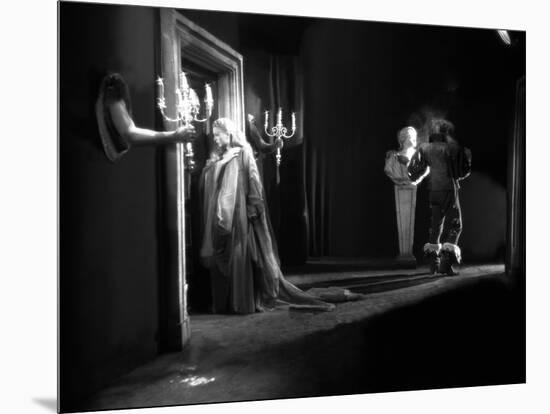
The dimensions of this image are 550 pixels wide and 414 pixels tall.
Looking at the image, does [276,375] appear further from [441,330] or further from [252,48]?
[252,48]

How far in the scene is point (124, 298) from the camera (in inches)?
196

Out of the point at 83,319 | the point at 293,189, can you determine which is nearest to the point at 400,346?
the point at 293,189

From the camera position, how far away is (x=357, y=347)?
219 inches

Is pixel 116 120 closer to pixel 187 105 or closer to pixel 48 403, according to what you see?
pixel 187 105

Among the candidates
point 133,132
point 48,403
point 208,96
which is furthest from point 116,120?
point 48,403

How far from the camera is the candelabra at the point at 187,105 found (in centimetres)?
513

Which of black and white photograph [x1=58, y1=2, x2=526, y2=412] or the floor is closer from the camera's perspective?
black and white photograph [x1=58, y1=2, x2=526, y2=412]

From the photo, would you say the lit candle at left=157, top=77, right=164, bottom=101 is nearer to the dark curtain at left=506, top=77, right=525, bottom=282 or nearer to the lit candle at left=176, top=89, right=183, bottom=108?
the lit candle at left=176, top=89, right=183, bottom=108

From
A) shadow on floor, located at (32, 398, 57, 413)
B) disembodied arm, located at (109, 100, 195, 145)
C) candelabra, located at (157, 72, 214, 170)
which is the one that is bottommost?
shadow on floor, located at (32, 398, 57, 413)

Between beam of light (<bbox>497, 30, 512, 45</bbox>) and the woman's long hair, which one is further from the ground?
beam of light (<bbox>497, 30, 512, 45</bbox>)

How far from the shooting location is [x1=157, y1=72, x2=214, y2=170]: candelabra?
5133mm

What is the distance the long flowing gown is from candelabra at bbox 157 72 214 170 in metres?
0.20

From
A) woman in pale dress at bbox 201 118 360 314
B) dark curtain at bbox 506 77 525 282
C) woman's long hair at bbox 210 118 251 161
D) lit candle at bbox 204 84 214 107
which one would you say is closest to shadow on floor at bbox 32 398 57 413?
woman in pale dress at bbox 201 118 360 314

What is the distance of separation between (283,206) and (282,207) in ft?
0.04
